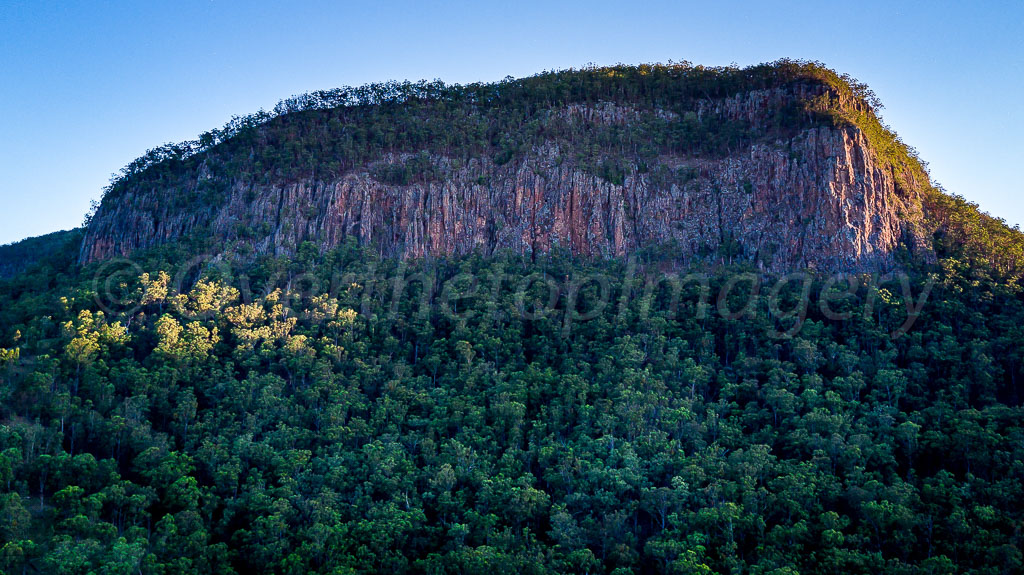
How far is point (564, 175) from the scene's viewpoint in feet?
216

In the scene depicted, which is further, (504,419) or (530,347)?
(530,347)

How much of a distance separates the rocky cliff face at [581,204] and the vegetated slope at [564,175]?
13 centimetres

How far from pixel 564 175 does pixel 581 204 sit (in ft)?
9.91

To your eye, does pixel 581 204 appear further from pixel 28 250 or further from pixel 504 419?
pixel 28 250


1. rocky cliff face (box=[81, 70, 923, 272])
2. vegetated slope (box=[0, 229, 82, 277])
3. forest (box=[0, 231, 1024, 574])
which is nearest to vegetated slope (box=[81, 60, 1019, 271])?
rocky cliff face (box=[81, 70, 923, 272])

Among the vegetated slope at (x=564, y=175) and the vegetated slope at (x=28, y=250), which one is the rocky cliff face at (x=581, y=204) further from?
the vegetated slope at (x=28, y=250)

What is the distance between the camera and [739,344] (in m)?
53.2

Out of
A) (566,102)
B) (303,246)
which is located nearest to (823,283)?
(566,102)

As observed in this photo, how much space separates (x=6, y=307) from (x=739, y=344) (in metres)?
52.8

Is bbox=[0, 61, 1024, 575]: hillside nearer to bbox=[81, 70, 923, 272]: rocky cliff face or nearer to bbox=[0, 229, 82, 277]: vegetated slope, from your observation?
bbox=[81, 70, 923, 272]: rocky cliff face

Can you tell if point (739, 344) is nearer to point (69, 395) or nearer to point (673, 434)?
point (673, 434)

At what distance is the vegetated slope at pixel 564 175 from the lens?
196 ft

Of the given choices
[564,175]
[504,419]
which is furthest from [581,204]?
[504,419]

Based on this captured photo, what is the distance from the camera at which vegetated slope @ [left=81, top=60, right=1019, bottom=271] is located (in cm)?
5975
